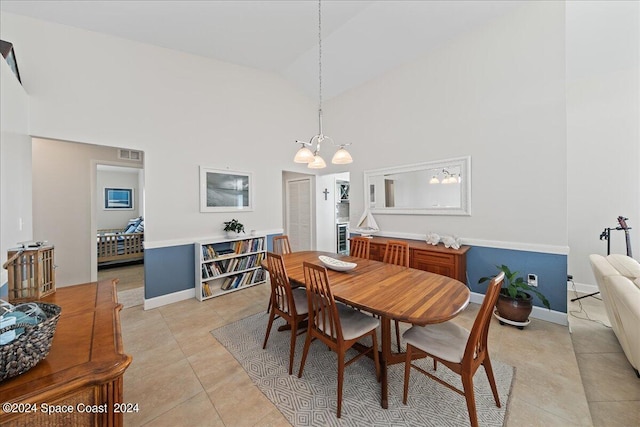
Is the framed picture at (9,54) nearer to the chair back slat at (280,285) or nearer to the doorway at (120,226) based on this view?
the doorway at (120,226)

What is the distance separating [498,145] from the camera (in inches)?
119

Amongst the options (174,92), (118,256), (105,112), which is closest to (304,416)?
(105,112)

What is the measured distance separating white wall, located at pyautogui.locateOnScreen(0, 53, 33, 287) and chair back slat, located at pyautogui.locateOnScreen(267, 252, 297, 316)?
177 cm

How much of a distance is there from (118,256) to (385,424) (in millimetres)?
6261

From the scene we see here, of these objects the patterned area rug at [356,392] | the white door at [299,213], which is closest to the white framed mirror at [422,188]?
the white door at [299,213]

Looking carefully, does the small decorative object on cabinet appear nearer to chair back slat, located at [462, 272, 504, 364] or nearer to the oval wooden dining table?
the oval wooden dining table

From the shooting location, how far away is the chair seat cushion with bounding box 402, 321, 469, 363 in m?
1.49

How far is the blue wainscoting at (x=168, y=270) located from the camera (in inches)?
126

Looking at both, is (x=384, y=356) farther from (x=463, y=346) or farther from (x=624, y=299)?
(x=624, y=299)

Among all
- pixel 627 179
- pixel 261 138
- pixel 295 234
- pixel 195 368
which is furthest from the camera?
pixel 295 234

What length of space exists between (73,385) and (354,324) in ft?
4.97

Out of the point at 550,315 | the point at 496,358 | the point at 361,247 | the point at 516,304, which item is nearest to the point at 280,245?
the point at 361,247

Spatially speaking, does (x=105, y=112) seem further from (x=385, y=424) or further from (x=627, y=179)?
(x=627, y=179)

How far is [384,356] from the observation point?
177cm
